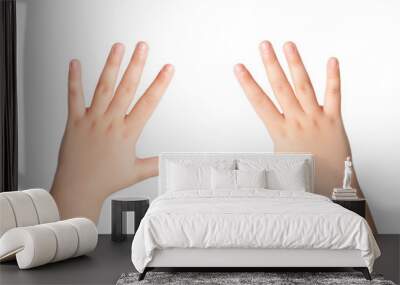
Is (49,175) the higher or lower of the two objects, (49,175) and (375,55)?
the lower

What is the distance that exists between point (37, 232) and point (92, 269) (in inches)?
21.6

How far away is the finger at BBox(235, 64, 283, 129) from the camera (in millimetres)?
7074

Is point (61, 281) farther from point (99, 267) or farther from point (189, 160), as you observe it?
point (189, 160)

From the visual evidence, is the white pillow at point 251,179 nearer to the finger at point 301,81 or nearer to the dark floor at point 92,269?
the finger at point 301,81

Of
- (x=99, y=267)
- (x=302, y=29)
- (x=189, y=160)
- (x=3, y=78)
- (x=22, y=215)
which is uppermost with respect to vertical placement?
(x=302, y=29)

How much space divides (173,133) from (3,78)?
1954 mm

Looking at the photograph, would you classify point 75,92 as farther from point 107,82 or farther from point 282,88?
point 282,88

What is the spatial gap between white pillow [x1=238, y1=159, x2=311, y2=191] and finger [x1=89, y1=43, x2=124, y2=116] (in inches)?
67.3

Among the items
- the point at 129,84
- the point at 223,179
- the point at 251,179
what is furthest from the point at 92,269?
the point at 129,84

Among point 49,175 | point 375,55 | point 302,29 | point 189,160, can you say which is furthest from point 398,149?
point 49,175

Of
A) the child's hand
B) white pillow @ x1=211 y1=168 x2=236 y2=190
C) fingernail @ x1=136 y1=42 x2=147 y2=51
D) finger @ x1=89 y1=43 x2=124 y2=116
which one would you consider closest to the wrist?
the child's hand

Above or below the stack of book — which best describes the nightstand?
below

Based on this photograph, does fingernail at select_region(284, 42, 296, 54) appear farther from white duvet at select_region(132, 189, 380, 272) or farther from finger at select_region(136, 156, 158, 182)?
white duvet at select_region(132, 189, 380, 272)

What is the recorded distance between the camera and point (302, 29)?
A: 705 centimetres
